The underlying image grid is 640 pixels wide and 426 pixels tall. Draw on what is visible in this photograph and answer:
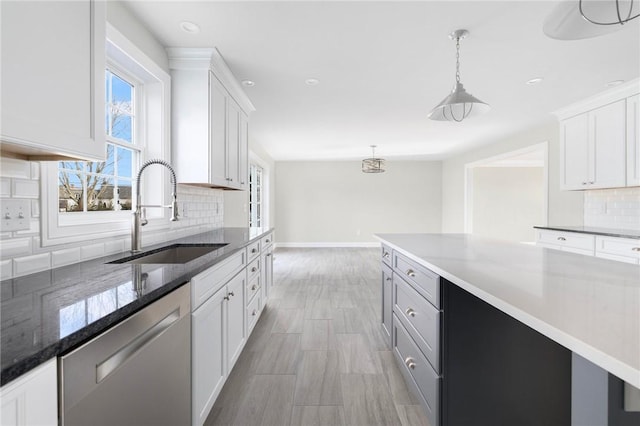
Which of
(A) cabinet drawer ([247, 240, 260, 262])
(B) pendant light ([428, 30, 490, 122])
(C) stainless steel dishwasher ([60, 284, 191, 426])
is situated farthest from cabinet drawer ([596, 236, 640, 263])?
(C) stainless steel dishwasher ([60, 284, 191, 426])

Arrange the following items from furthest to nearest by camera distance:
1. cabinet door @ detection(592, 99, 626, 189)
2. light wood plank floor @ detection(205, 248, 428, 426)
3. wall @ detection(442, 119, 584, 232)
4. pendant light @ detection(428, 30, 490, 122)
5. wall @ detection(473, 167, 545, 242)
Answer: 1. wall @ detection(473, 167, 545, 242)
2. wall @ detection(442, 119, 584, 232)
3. cabinet door @ detection(592, 99, 626, 189)
4. pendant light @ detection(428, 30, 490, 122)
5. light wood plank floor @ detection(205, 248, 428, 426)

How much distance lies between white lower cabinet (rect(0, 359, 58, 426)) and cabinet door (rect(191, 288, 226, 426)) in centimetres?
73

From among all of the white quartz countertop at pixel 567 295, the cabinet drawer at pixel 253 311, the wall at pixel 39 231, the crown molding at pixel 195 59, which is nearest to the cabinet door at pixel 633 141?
the white quartz countertop at pixel 567 295

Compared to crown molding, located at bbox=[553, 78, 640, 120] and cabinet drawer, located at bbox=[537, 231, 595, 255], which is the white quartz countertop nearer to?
cabinet drawer, located at bbox=[537, 231, 595, 255]

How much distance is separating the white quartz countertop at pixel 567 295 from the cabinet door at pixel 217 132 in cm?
184

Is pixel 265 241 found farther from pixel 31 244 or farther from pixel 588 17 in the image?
pixel 588 17

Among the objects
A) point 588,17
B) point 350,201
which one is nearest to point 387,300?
point 588,17

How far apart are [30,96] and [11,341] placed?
72 cm

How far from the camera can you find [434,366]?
1473 mm

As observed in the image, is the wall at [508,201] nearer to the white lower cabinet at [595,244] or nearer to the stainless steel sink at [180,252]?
the white lower cabinet at [595,244]

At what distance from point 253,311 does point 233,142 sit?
5.58 ft

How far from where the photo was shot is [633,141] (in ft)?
10.1

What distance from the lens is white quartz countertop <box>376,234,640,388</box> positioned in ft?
1.91

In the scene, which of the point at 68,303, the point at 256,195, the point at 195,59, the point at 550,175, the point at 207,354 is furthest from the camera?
the point at 256,195
